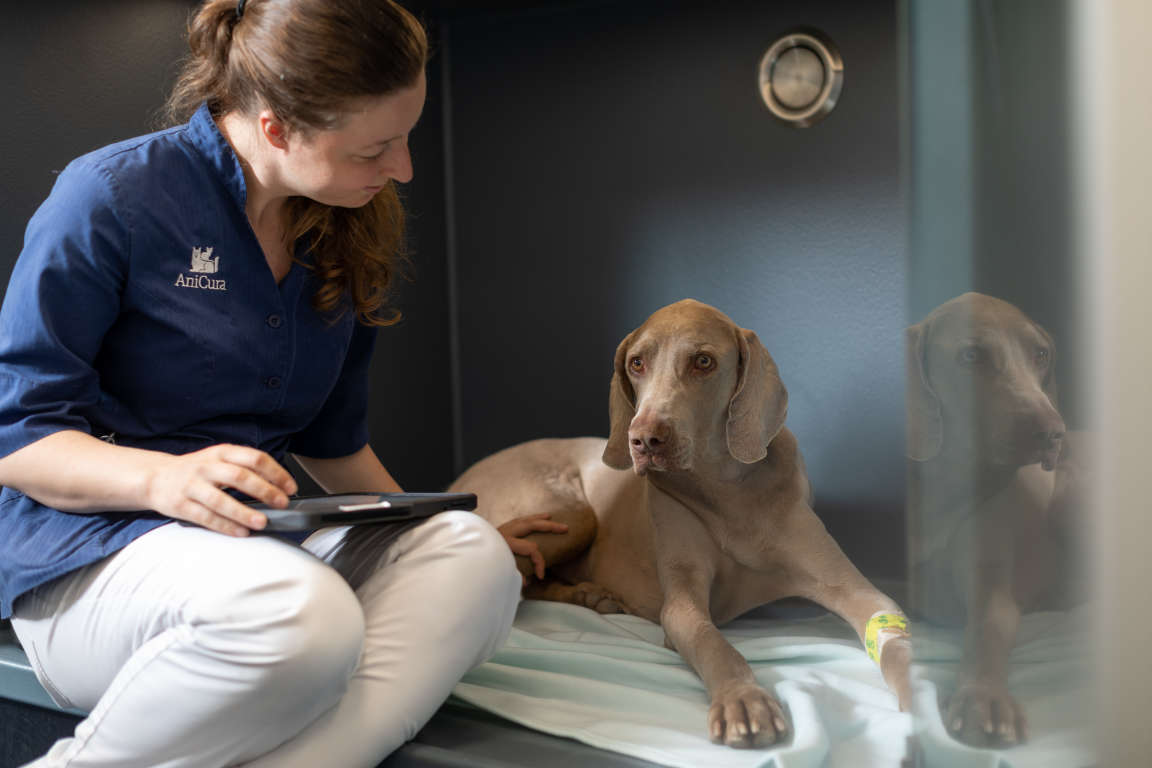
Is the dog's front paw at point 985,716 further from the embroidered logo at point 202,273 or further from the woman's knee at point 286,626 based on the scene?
the embroidered logo at point 202,273

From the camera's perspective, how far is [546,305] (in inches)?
127

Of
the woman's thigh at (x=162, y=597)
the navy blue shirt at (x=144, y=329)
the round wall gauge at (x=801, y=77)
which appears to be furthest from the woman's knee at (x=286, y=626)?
the round wall gauge at (x=801, y=77)

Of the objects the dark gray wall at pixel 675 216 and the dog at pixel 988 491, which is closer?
the dog at pixel 988 491

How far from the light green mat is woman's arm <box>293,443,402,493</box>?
40cm

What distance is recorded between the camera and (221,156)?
156 centimetres

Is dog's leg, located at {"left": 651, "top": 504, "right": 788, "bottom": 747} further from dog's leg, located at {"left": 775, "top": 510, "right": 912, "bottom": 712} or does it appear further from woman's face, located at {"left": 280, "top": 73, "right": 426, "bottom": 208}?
woman's face, located at {"left": 280, "top": 73, "right": 426, "bottom": 208}

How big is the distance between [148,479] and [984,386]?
3.28ft

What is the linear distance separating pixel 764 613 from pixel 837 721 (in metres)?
0.78

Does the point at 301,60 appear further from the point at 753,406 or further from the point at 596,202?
the point at 596,202

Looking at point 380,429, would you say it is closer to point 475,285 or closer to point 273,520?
point 475,285

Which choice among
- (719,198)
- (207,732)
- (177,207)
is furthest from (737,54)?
(207,732)

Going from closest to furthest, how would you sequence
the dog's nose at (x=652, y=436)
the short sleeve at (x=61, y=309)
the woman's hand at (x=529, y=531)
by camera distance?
1. the short sleeve at (x=61, y=309)
2. the dog's nose at (x=652, y=436)
3. the woman's hand at (x=529, y=531)

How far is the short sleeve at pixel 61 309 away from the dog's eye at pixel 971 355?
1.12m

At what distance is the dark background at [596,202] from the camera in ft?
7.55
